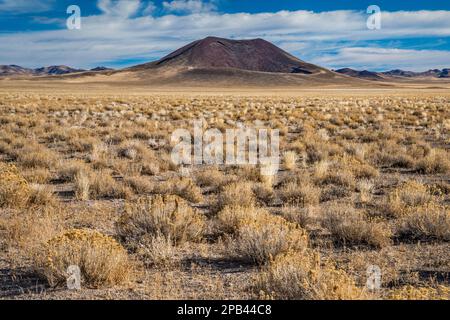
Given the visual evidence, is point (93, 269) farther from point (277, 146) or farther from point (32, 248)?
point (277, 146)

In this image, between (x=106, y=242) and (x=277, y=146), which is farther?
(x=277, y=146)

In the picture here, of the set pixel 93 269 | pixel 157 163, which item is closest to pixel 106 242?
pixel 93 269

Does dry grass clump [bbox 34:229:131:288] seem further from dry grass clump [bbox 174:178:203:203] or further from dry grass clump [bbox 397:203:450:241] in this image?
dry grass clump [bbox 397:203:450:241]

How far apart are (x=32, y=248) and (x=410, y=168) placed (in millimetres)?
10375

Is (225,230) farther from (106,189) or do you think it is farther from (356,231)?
(106,189)

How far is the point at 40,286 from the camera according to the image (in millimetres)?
5414

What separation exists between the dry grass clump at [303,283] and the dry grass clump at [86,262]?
1.64 m

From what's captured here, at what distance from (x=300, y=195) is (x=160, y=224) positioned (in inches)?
139

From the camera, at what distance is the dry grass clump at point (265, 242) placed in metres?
6.16

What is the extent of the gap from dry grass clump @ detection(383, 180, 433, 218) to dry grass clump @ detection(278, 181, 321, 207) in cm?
136

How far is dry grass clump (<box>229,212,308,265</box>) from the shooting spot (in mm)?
6164

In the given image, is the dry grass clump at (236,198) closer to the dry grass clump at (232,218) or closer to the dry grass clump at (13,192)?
the dry grass clump at (232,218)

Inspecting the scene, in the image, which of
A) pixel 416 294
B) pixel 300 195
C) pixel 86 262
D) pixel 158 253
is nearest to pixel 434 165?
pixel 300 195

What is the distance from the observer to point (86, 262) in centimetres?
546
